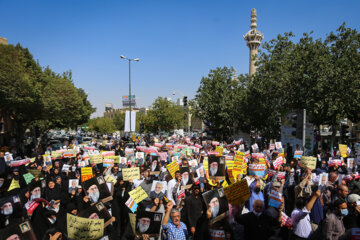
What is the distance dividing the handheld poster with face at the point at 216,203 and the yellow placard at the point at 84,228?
162 cm

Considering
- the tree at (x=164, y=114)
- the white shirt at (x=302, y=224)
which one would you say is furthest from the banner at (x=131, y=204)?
the tree at (x=164, y=114)

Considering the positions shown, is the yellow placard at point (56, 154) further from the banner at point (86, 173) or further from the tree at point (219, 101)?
the tree at point (219, 101)

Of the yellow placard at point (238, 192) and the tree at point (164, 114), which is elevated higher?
the tree at point (164, 114)

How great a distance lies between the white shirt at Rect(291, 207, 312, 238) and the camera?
464 cm

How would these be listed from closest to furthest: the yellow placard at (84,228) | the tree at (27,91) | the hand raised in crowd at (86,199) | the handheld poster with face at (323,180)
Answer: the yellow placard at (84,228)
the hand raised in crowd at (86,199)
the handheld poster with face at (323,180)
the tree at (27,91)

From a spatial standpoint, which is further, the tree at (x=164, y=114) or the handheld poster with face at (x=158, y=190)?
the tree at (x=164, y=114)

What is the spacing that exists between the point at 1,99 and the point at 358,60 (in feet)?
78.8

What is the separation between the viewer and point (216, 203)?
476 centimetres

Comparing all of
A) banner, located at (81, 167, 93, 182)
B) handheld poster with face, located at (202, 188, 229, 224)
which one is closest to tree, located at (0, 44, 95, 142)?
banner, located at (81, 167, 93, 182)

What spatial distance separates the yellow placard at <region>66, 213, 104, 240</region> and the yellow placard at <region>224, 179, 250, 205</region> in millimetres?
2025

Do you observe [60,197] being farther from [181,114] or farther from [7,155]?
A: [181,114]

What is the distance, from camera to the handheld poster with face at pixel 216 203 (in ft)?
15.4

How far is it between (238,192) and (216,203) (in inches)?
16.9

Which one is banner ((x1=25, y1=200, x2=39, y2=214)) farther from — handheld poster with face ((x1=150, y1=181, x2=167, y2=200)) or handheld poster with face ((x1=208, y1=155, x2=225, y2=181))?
handheld poster with face ((x1=208, y1=155, x2=225, y2=181))
